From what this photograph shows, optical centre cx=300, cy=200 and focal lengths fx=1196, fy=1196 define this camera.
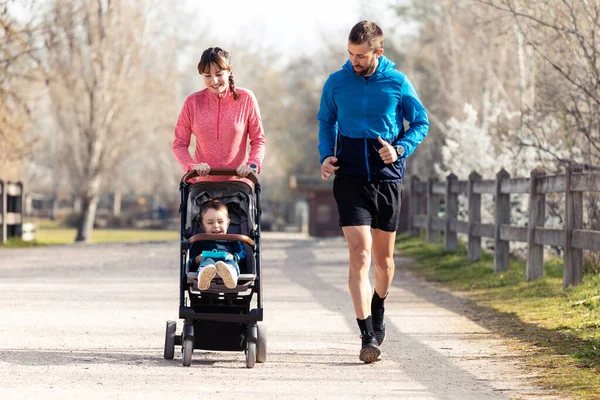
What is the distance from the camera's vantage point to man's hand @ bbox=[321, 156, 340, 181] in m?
7.75

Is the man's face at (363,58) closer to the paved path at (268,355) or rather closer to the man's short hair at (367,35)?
the man's short hair at (367,35)

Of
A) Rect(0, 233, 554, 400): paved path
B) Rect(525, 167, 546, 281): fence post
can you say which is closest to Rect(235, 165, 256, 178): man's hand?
Rect(0, 233, 554, 400): paved path

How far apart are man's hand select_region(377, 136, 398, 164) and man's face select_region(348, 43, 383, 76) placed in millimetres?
463

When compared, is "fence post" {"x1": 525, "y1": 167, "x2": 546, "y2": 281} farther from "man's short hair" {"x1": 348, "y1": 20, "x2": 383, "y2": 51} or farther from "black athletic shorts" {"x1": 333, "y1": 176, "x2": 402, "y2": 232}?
"man's short hair" {"x1": 348, "y1": 20, "x2": 383, "y2": 51}

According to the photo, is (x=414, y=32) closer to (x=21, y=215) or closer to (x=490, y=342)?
(x=21, y=215)

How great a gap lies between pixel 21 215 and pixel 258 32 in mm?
50459

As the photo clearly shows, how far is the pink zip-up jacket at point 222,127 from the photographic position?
7.96m

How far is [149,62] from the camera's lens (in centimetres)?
6838

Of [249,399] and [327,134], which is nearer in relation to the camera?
[249,399]

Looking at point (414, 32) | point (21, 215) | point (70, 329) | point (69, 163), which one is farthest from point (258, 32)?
point (70, 329)

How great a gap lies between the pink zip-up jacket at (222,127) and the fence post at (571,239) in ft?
17.4

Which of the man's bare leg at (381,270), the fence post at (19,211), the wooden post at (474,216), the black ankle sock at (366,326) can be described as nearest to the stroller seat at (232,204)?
the black ankle sock at (366,326)

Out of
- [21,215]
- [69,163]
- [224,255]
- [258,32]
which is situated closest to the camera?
[224,255]

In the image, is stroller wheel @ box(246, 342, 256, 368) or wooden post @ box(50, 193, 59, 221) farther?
wooden post @ box(50, 193, 59, 221)
